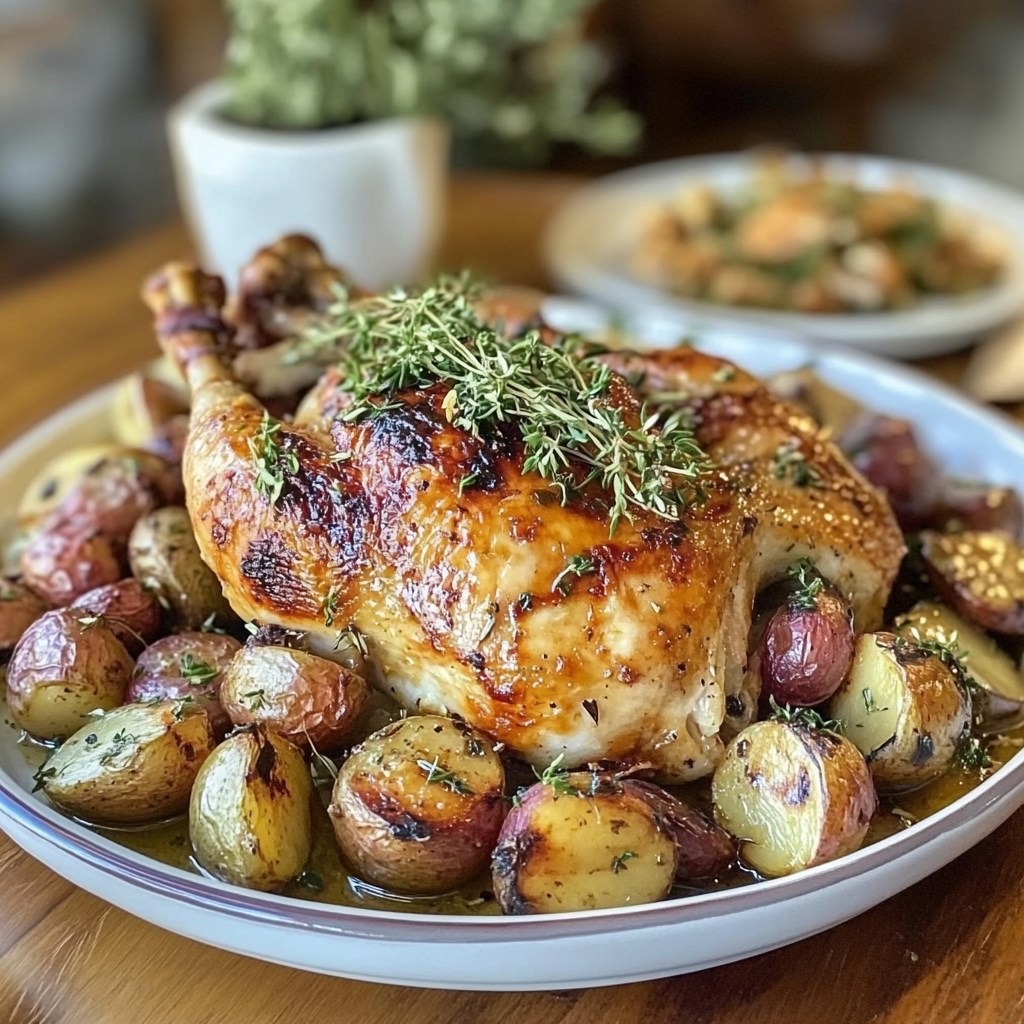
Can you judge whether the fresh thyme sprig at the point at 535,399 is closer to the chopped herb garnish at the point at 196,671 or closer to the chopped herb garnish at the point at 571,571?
the chopped herb garnish at the point at 571,571

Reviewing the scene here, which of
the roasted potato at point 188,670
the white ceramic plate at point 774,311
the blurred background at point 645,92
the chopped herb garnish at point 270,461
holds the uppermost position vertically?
the chopped herb garnish at point 270,461

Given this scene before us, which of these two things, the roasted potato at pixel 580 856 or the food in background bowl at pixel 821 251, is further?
the food in background bowl at pixel 821 251

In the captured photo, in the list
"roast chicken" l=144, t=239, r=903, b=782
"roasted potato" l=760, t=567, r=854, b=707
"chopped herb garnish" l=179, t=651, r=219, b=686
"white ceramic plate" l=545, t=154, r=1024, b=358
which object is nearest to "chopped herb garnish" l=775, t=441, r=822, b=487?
"roast chicken" l=144, t=239, r=903, b=782

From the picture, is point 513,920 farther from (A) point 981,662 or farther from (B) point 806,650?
(A) point 981,662

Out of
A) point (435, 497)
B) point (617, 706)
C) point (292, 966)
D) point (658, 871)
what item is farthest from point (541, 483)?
point (292, 966)

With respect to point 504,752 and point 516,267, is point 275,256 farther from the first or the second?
point 516,267

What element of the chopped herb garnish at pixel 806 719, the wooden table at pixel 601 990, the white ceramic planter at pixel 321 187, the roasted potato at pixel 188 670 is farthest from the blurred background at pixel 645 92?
the wooden table at pixel 601 990
